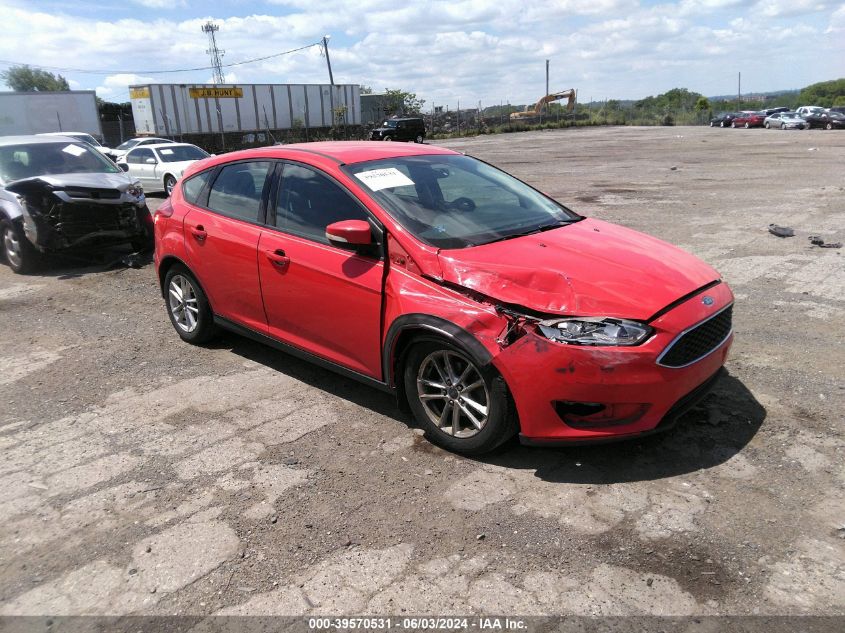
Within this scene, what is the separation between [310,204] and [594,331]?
2158 millimetres

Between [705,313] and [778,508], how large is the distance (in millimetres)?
1019

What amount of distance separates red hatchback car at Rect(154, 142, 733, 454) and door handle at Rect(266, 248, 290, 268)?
1 centimetres

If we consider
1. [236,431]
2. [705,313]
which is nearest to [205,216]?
[236,431]

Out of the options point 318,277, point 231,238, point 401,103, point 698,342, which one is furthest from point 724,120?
point 318,277

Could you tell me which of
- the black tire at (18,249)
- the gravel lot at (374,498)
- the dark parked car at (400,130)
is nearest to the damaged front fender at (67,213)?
the black tire at (18,249)

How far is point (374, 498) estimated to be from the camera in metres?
3.36

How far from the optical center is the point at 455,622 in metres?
2.50

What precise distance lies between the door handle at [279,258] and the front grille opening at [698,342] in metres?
2.48

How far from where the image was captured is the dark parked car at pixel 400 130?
135ft

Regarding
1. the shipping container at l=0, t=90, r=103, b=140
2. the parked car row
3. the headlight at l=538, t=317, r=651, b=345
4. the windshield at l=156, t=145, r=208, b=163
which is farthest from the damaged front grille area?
the parked car row

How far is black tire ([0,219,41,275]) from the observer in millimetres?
8672

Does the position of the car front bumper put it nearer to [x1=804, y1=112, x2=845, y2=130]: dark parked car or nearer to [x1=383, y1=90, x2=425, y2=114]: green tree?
[x1=804, y1=112, x2=845, y2=130]: dark parked car

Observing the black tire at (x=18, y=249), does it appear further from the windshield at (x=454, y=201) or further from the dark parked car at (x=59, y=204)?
the windshield at (x=454, y=201)

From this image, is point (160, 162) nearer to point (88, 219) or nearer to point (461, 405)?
point (88, 219)
